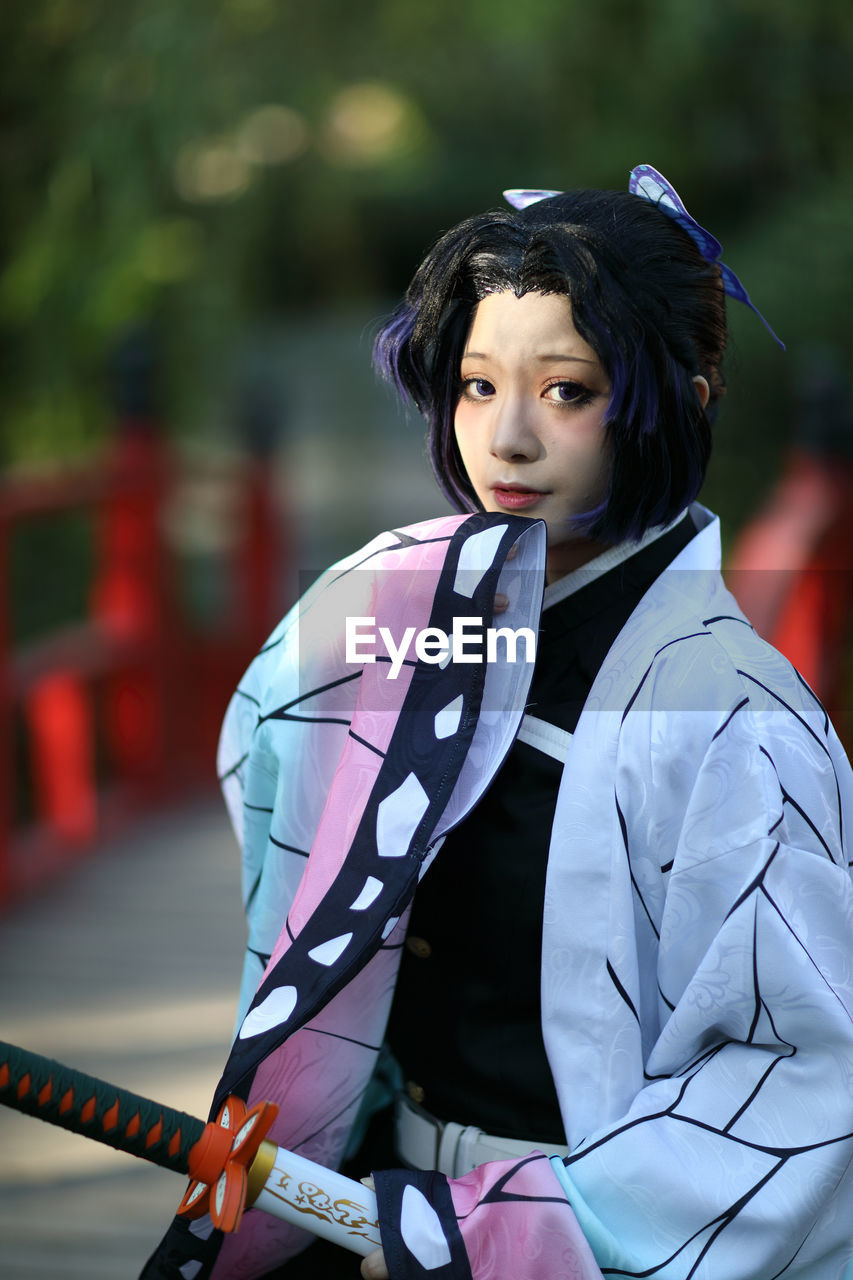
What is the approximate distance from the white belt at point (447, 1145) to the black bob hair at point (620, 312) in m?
0.48

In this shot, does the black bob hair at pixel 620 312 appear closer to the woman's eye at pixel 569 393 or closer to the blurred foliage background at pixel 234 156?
the woman's eye at pixel 569 393

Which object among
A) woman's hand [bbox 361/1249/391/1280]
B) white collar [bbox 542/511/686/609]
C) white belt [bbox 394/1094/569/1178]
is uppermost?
white collar [bbox 542/511/686/609]

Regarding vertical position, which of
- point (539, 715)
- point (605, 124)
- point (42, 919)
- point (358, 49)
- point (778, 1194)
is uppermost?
point (358, 49)

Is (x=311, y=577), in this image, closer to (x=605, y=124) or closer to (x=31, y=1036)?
(x=31, y=1036)

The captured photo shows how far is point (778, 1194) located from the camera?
0.95m

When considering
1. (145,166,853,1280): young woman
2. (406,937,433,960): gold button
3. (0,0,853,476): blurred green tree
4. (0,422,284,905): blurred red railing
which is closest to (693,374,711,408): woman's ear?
(145,166,853,1280): young woman

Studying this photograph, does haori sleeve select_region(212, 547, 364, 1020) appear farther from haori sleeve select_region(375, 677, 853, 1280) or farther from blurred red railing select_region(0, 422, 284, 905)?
blurred red railing select_region(0, 422, 284, 905)

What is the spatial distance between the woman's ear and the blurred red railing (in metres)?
2.47

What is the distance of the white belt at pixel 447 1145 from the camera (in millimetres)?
1108

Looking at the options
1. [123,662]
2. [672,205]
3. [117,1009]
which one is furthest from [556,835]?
[123,662]

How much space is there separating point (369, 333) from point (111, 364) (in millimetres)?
3334

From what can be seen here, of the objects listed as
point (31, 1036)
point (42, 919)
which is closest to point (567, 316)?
point (31, 1036)

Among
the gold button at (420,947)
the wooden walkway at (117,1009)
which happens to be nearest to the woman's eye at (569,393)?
the gold button at (420,947)

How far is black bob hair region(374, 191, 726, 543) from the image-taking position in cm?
105
